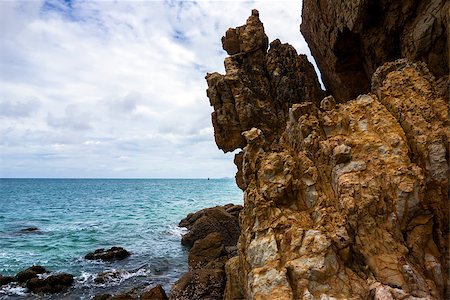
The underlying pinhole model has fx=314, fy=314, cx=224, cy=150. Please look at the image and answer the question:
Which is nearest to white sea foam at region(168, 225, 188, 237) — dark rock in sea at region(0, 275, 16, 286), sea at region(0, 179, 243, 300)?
sea at region(0, 179, 243, 300)

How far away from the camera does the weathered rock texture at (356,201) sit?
427 inches

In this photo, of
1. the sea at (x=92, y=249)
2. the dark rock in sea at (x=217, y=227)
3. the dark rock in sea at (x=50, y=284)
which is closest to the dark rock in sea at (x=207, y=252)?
the sea at (x=92, y=249)

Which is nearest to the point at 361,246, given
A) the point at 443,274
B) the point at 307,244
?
the point at 307,244

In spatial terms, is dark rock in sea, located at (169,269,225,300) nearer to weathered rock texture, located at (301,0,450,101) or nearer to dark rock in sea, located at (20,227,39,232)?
weathered rock texture, located at (301,0,450,101)

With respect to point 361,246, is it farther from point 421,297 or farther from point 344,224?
point 421,297

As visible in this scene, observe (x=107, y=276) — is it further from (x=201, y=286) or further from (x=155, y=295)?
(x=201, y=286)

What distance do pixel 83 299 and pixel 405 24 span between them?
2788 cm

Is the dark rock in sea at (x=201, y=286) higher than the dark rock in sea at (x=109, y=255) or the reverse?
higher

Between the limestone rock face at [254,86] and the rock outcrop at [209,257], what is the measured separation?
923 cm

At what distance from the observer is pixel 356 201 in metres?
11.9

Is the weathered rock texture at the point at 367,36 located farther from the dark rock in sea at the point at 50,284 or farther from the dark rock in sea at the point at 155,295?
the dark rock in sea at the point at 50,284

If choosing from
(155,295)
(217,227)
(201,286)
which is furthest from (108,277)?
(217,227)

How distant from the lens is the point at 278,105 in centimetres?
2647

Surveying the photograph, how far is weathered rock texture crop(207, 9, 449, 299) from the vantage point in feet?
35.6
